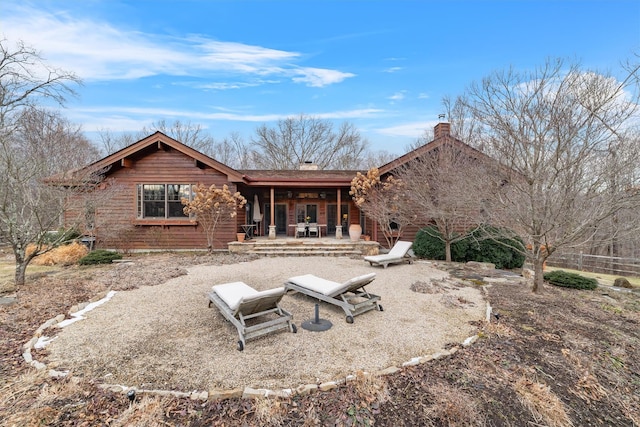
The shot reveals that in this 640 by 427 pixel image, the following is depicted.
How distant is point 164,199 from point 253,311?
944 centimetres

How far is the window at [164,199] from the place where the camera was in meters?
11.7

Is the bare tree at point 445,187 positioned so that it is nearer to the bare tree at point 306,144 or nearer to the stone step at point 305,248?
the stone step at point 305,248

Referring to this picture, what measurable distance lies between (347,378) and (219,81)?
18.7 m

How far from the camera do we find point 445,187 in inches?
337

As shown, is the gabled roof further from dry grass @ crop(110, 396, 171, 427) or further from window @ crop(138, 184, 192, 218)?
dry grass @ crop(110, 396, 171, 427)

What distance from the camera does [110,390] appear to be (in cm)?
273

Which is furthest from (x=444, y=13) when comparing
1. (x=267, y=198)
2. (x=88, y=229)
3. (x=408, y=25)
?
(x=88, y=229)

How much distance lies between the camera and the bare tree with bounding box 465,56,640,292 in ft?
16.5

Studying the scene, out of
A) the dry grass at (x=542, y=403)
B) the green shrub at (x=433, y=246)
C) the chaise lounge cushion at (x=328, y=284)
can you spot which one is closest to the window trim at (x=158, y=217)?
the chaise lounge cushion at (x=328, y=284)

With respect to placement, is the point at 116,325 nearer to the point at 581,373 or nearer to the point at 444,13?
the point at 581,373

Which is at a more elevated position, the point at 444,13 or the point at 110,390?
the point at 444,13

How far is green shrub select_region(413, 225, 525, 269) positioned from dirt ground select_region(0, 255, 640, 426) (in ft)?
18.6

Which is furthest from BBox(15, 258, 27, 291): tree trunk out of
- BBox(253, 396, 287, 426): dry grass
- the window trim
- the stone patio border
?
BBox(253, 396, 287, 426): dry grass

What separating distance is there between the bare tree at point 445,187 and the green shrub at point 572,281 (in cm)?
213
